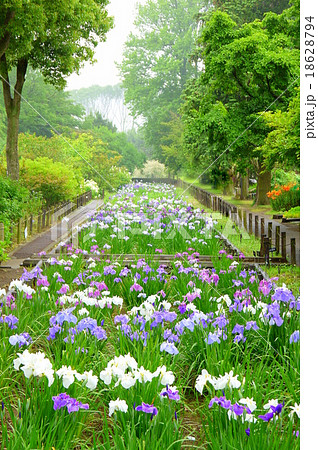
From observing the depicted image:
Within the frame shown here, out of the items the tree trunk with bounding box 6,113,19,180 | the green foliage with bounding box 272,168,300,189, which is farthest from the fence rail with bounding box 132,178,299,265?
the tree trunk with bounding box 6,113,19,180

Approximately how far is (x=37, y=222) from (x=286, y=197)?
951 centimetres

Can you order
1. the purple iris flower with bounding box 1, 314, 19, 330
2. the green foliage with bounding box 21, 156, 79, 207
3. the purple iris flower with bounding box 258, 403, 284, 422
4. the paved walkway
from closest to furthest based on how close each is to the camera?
1. the purple iris flower with bounding box 258, 403, 284, 422
2. the purple iris flower with bounding box 1, 314, 19, 330
3. the paved walkway
4. the green foliage with bounding box 21, 156, 79, 207

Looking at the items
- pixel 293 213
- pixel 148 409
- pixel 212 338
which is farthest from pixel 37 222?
pixel 148 409

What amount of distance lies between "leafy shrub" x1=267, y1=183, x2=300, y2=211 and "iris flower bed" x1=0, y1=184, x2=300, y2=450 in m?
13.1

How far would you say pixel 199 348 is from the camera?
13.3 ft

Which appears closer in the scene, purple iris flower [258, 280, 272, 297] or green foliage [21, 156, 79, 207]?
purple iris flower [258, 280, 272, 297]

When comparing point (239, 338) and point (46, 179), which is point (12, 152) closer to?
point (46, 179)

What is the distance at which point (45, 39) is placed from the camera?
1498 centimetres

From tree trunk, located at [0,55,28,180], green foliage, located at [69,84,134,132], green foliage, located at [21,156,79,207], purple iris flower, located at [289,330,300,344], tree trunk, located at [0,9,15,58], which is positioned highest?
green foliage, located at [69,84,134,132]

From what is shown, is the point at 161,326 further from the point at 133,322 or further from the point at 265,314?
the point at 265,314

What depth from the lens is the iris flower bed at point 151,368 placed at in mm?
2682

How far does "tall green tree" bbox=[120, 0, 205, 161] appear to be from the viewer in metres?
47.3

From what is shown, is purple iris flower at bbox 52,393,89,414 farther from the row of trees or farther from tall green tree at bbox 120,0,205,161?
tall green tree at bbox 120,0,205,161
